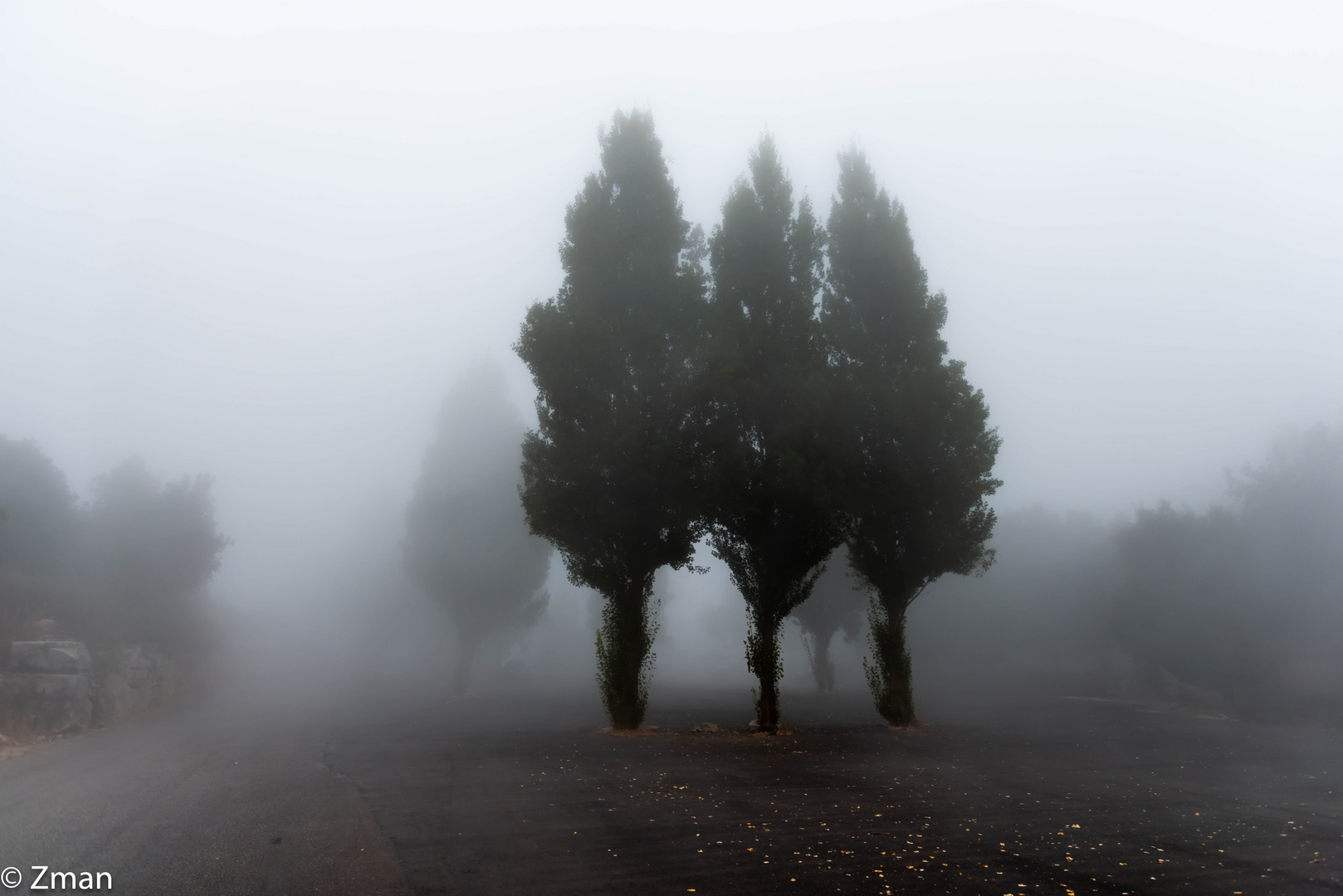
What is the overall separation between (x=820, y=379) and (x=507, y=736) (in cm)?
1149

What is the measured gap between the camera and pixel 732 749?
14.2 m

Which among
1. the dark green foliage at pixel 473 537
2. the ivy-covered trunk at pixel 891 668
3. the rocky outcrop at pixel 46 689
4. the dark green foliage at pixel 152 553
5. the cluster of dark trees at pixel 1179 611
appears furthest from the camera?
the dark green foliage at pixel 473 537

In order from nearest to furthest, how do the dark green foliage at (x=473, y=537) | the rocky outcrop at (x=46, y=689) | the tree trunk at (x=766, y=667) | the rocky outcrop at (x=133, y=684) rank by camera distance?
1. the tree trunk at (x=766, y=667)
2. the rocky outcrop at (x=46, y=689)
3. the rocky outcrop at (x=133, y=684)
4. the dark green foliage at (x=473, y=537)

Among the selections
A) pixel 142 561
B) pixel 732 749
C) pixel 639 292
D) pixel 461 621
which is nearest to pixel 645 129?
pixel 639 292

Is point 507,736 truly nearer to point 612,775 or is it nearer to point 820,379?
point 612,775

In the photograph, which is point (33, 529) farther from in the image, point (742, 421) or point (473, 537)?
point (742, 421)

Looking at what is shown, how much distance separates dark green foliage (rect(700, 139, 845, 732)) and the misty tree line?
0.05m

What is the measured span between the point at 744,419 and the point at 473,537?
77.1ft

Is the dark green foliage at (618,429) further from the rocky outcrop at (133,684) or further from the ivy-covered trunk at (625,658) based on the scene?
the rocky outcrop at (133,684)

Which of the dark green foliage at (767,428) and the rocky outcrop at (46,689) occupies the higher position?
the dark green foliage at (767,428)

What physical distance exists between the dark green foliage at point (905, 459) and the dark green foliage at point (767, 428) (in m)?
1.29

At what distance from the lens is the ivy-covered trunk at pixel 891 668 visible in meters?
19.0

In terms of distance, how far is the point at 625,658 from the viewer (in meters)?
17.2

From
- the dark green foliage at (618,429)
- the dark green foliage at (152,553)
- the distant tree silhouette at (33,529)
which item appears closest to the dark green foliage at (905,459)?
the dark green foliage at (618,429)
